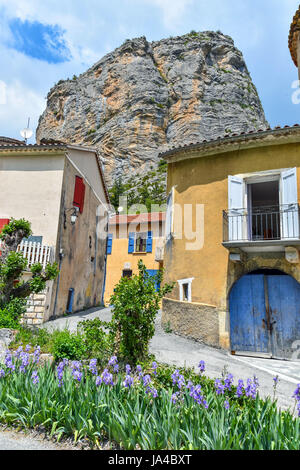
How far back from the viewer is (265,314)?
8836mm

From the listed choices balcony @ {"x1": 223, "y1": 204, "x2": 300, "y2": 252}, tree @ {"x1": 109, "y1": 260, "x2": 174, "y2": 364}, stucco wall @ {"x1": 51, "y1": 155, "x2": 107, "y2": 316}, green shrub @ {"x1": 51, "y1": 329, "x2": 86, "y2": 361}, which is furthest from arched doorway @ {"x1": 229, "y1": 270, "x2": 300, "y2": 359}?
stucco wall @ {"x1": 51, "y1": 155, "x2": 107, "y2": 316}

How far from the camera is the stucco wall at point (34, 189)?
41.1 feet

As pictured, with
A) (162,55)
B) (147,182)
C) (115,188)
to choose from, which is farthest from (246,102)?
(115,188)

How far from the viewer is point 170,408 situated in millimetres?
→ 3174

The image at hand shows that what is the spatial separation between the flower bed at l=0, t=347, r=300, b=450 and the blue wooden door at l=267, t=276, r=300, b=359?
511 cm

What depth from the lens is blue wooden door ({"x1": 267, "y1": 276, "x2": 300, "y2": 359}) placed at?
27.6 ft

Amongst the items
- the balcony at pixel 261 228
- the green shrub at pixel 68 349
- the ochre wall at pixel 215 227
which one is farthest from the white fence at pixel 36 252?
the balcony at pixel 261 228

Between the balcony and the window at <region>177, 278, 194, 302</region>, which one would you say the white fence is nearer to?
the window at <region>177, 278, 194, 302</region>

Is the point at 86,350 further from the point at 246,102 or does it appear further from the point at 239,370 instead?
the point at 246,102

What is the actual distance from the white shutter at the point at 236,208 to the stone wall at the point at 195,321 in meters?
2.32

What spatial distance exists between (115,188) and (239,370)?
119ft

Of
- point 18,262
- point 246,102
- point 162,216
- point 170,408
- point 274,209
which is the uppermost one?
point 246,102

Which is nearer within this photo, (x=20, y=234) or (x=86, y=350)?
(x=86, y=350)

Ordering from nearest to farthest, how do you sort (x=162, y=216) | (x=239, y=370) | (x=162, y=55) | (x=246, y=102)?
(x=239, y=370), (x=162, y=216), (x=246, y=102), (x=162, y=55)
